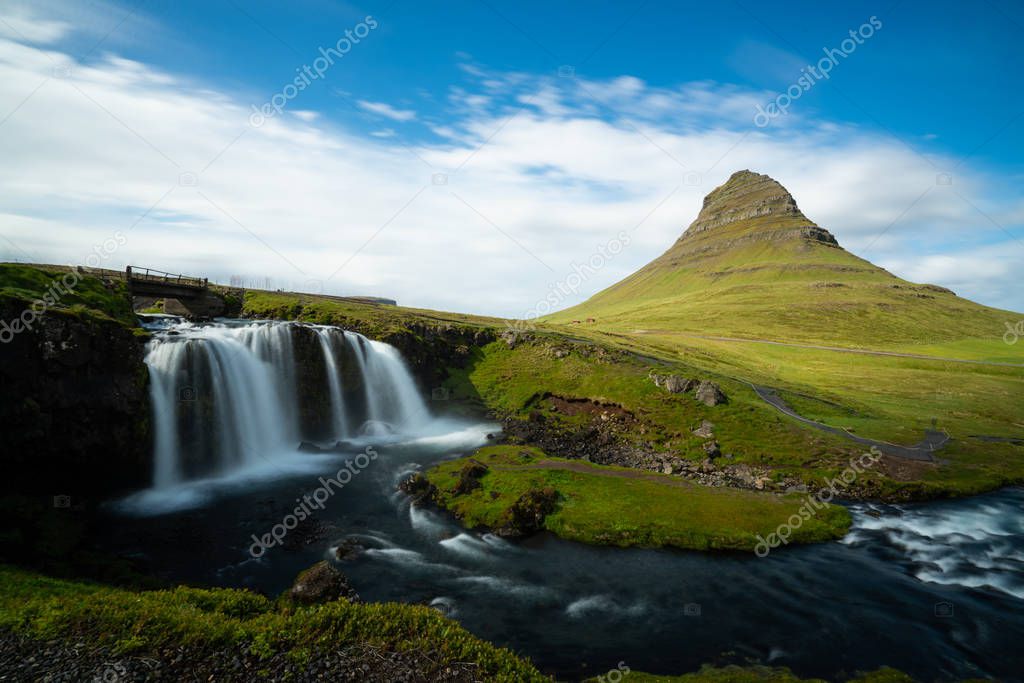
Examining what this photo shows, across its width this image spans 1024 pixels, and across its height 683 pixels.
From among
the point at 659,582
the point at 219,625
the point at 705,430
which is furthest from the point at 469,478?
the point at 705,430

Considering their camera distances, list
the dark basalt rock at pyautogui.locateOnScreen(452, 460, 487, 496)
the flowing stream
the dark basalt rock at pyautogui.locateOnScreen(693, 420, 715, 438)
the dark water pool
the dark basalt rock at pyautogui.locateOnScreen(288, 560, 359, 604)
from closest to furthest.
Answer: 1. the dark water pool
2. the flowing stream
3. the dark basalt rock at pyautogui.locateOnScreen(288, 560, 359, 604)
4. the dark basalt rock at pyautogui.locateOnScreen(452, 460, 487, 496)
5. the dark basalt rock at pyautogui.locateOnScreen(693, 420, 715, 438)

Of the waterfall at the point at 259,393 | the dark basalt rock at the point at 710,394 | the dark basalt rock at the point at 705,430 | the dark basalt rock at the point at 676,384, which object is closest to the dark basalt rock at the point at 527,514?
the dark basalt rock at the point at 705,430

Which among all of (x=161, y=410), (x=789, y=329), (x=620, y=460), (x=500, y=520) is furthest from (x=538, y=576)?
(x=789, y=329)

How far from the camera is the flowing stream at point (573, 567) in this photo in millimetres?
18953

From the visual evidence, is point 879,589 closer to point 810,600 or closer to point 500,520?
point 810,600

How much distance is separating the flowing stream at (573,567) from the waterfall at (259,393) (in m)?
0.18

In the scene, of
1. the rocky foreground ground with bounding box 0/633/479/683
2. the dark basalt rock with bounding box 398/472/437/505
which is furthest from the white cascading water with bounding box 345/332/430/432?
the rocky foreground ground with bounding box 0/633/479/683

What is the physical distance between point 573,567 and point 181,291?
56666mm

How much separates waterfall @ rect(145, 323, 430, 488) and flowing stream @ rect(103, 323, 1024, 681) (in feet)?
0.60

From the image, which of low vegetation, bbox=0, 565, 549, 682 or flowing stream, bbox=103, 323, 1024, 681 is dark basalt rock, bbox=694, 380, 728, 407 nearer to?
flowing stream, bbox=103, 323, 1024, 681

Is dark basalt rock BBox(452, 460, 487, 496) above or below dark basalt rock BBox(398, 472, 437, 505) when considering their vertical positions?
above

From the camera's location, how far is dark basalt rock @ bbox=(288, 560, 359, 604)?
19.1 m

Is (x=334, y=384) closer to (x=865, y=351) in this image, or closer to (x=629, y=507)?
(x=629, y=507)

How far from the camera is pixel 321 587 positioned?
19.5 m
